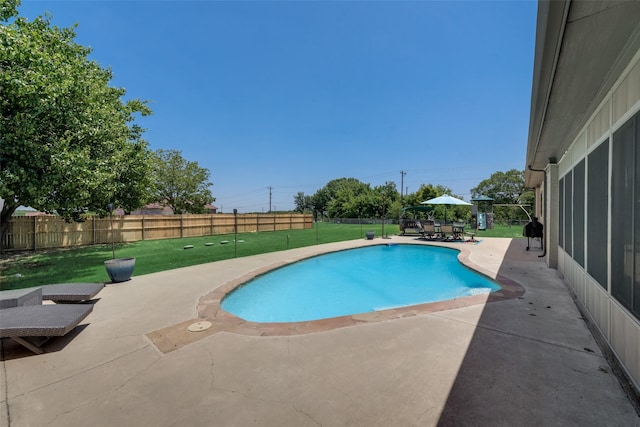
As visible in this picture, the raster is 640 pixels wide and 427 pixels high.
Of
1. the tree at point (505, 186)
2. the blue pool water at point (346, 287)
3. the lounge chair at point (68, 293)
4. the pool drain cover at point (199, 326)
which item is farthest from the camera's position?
the tree at point (505, 186)

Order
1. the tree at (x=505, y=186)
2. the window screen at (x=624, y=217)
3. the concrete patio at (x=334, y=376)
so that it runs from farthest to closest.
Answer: the tree at (x=505, y=186) → the window screen at (x=624, y=217) → the concrete patio at (x=334, y=376)

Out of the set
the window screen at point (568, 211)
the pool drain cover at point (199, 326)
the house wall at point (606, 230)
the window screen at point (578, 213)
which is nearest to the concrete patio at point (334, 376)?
the pool drain cover at point (199, 326)

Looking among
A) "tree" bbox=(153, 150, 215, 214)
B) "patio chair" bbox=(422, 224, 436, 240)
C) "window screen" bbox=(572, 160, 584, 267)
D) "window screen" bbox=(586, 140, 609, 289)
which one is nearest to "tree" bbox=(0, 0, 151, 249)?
"window screen" bbox=(586, 140, 609, 289)

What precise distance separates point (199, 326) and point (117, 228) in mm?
14365

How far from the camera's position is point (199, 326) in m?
3.75

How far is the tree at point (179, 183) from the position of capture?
26391 mm

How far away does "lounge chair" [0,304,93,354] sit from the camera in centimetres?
282

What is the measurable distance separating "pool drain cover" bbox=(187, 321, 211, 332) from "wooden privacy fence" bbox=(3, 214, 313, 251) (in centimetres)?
672

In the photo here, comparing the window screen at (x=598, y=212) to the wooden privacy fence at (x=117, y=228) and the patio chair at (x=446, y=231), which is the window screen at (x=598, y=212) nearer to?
the wooden privacy fence at (x=117, y=228)

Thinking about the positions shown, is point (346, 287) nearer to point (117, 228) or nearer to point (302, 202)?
point (117, 228)

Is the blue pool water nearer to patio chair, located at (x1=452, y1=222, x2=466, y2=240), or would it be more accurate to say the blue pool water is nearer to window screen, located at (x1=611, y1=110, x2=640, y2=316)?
patio chair, located at (x1=452, y1=222, x2=466, y2=240)

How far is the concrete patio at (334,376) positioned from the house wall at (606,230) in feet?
1.17

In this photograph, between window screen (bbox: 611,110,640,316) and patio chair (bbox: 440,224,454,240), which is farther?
patio chair (bbox: 440,224,454,240)

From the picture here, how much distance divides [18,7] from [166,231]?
11.3 m
